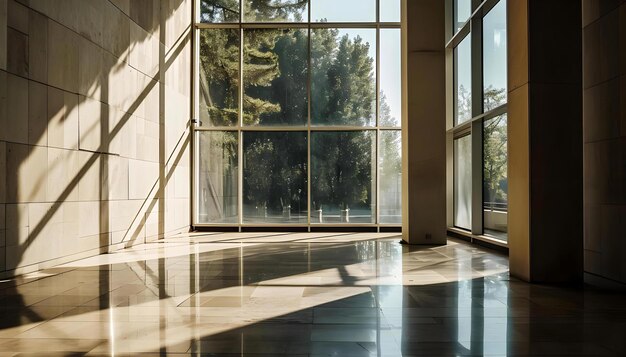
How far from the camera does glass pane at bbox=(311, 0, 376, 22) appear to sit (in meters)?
17.1

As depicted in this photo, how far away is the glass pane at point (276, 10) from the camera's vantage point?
17.2 metres

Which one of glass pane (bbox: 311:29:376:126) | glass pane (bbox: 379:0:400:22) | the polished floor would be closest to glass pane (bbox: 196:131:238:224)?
glass pane (bbox: 311:29:376:126)

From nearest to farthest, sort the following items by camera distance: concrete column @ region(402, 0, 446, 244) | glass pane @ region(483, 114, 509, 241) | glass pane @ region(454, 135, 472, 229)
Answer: glass pane @ region(483, 114, 509, 241), concrete column @ region(402, 0, 446, 244), glass pane @ region(454, 135, 472, 229)

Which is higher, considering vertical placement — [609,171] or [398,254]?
[609,171]

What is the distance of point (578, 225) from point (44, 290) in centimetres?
721

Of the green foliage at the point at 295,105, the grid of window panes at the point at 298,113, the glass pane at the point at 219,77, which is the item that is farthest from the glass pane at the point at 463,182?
the glass pane at the point at 219,77

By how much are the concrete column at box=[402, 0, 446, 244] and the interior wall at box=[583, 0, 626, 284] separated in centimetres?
452

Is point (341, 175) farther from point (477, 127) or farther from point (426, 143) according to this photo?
point (477, 127)

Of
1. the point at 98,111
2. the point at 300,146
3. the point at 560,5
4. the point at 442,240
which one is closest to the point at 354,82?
the point at 300,146

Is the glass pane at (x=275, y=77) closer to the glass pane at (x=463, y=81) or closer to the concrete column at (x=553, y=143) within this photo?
the glass pane at (x=463, y=81)

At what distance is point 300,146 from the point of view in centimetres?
1706

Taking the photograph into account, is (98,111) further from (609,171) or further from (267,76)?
(609,171)

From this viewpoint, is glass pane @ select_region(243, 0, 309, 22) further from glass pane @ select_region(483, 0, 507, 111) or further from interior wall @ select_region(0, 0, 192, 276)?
glass pane @ select_region(483, 0, 507, 111)

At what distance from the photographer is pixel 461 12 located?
1452cm
